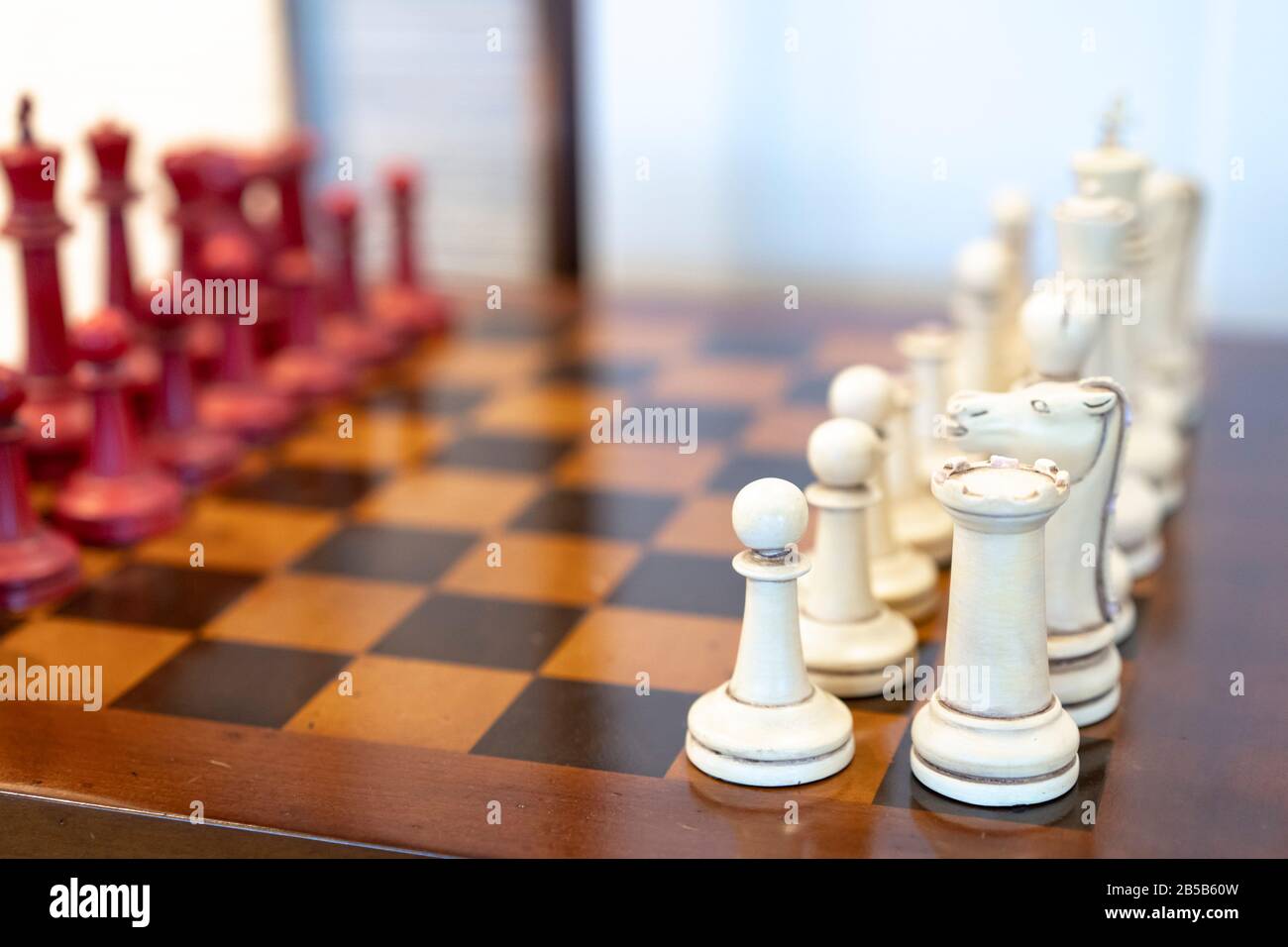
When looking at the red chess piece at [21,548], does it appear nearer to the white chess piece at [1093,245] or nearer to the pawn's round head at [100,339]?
the pawn's round head at [100,339]

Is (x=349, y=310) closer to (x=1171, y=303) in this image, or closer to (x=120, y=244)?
(x=120, y=244)

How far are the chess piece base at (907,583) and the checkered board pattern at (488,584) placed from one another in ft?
0.07

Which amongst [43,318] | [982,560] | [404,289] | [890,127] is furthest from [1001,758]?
[890,127]

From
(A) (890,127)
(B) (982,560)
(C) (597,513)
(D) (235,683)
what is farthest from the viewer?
(A) (890,127)

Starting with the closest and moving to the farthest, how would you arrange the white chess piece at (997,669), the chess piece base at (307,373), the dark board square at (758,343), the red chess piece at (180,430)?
the white chess piece at (997,669) < the red chess piece at (180,430) < the chess piece base at (307,373) < the dark board square at (758,343)

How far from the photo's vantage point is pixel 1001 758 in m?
1.08

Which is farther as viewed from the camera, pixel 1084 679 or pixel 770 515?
pixel 1084 679

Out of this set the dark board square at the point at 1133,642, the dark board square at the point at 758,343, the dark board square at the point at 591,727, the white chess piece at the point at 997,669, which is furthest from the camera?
the dark board square at the point at 758,343

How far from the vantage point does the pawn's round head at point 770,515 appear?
110 centimetres

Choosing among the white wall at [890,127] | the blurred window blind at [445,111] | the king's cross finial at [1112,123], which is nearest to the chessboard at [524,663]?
the king's cross finial at [1112,123]

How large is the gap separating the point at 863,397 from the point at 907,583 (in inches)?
7.3

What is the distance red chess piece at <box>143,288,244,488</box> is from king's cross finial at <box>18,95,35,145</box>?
234mm
